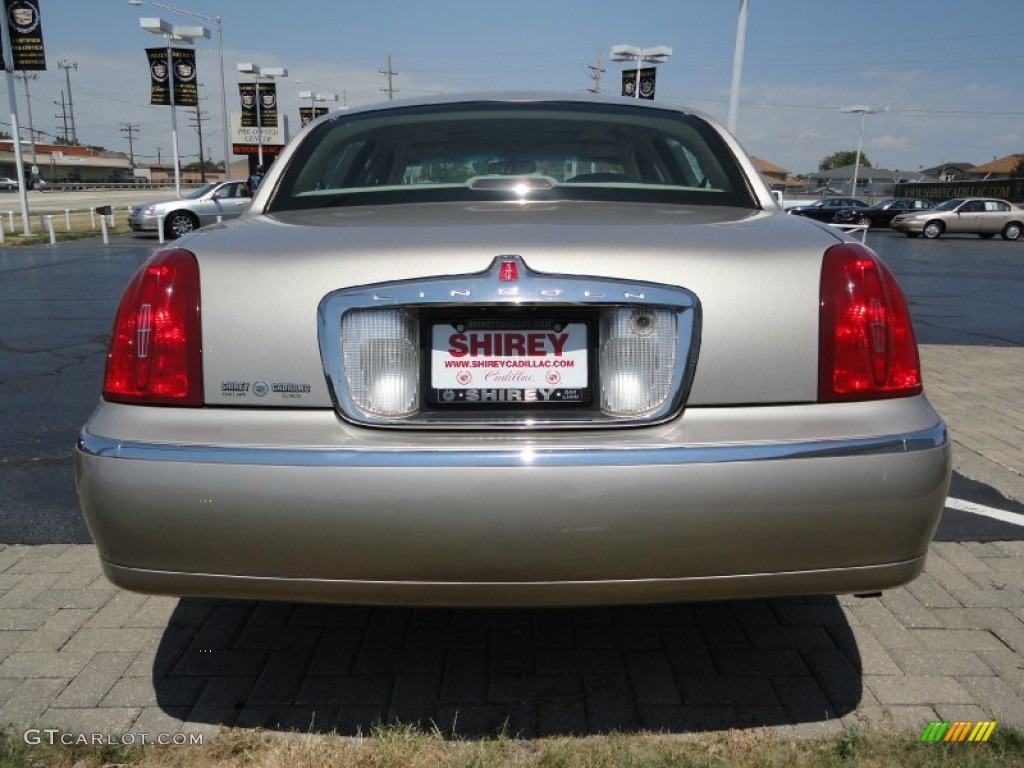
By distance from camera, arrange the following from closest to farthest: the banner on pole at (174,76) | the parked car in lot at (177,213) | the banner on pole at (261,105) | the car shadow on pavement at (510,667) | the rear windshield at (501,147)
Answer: the car shadow on pavement at (510,667)
the rear windshield at (501,147)
the parked car in lot at (177,213)
the banner on pole at (174,76)
the banner on pole at (261,105)

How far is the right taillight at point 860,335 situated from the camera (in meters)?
1.96

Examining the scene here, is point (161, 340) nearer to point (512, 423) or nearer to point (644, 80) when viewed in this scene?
point (512, 423)

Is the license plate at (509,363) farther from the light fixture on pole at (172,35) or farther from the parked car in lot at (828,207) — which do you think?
the parked car in lot at (828,207)

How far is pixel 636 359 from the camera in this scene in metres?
1.94

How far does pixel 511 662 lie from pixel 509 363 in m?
1.11

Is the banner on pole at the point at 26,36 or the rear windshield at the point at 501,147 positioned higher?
the banner on pole at the point at 26,36

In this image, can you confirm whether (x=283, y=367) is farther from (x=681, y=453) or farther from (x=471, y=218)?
(x=681, y=453)

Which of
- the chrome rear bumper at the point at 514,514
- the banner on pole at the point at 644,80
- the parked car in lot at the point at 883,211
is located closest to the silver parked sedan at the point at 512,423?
the chrome rear bumper at the point at 514,514

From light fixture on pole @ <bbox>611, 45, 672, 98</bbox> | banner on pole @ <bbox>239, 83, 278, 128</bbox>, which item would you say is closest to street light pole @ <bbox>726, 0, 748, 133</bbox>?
light fixture on pole @ <bbox>611, 45, 672, 98</bbox>

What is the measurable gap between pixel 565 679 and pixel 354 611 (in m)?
0.82

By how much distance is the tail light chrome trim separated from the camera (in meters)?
1.89

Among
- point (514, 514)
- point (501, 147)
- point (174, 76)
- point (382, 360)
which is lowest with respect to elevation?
point (514, 514)

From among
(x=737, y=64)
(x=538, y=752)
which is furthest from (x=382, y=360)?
(x=737, y=64)

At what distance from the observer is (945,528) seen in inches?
143
